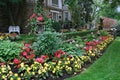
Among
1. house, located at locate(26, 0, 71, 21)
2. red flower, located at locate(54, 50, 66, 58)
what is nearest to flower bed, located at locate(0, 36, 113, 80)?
red flower, located at locate(54, 50, 66, 58)

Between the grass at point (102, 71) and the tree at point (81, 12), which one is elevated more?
the tree at point (81, 12)

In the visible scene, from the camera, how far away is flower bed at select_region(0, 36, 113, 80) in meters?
6.22

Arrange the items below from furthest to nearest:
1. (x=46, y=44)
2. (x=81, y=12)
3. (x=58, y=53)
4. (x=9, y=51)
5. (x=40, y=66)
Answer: (x=81, y=12) < (x=58, y=53) < (x=46, y=44) < (x=9, y=51) < (x=40, y=66)

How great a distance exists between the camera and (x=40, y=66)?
6.56 m

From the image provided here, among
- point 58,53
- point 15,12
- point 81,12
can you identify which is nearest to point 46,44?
point 58,53

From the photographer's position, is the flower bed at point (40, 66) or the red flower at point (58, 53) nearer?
the flower bed at point (40, 66)

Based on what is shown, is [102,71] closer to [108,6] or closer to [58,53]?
[58,53]

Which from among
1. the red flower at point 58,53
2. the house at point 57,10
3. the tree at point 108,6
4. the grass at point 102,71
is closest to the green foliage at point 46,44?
the red flower at point 58,53

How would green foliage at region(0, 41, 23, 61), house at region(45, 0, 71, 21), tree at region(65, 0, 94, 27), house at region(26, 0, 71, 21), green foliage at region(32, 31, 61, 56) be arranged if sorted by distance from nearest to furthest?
1. green foliage at region(0, 41, 23, 61)
2. green foliage at region(32, 31, 61, 56)
3. tree at region(65, 0, 94, 27)
4. house at region(26, 0, 71, 21)
5. house at region(45, 0, 71, 21)

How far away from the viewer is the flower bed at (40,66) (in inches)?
245

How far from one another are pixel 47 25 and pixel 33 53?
78.2 inches

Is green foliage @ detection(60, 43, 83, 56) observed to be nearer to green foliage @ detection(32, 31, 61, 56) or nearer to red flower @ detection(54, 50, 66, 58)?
red flower @ detection(54, 50, 66, 58)

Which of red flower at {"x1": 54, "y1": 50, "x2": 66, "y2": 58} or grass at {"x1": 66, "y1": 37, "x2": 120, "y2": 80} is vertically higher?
red flower at {"x1": 54, "y1": 50, "x2": 66, "y2": 58}

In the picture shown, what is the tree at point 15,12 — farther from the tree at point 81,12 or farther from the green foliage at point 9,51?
the green foliage at point 9,51
